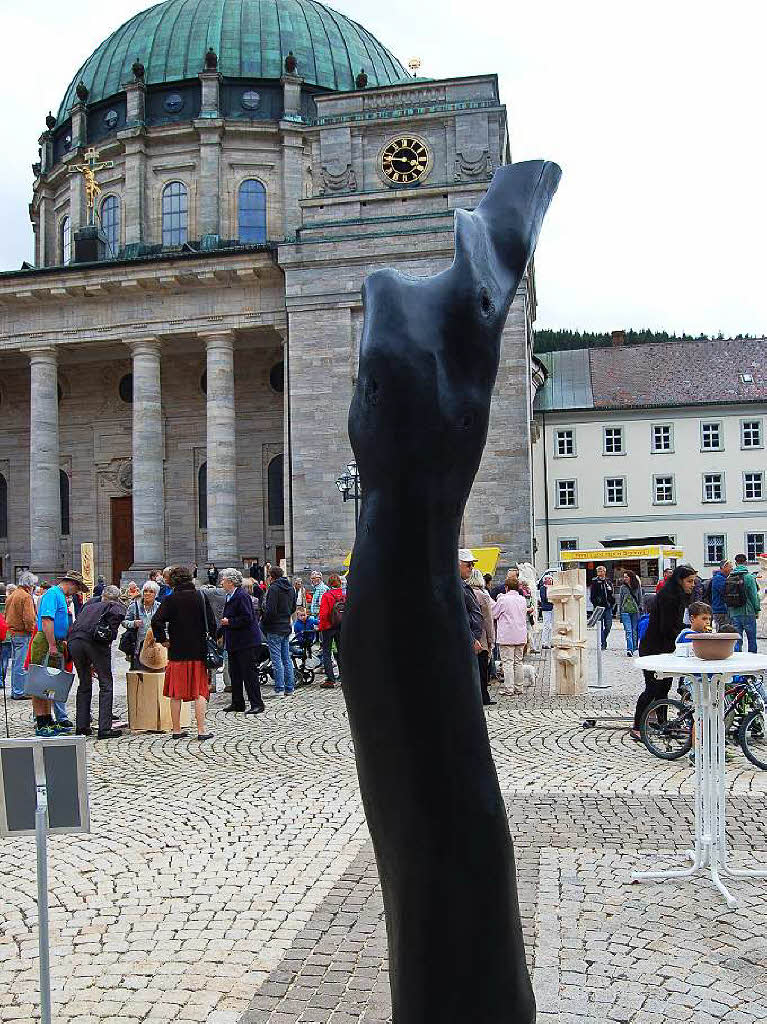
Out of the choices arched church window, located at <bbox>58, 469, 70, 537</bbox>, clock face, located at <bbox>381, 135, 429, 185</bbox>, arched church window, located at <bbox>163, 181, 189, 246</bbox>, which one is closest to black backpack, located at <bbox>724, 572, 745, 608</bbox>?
clock face, located at <bbox>381, 135, 429, 185</bbox>

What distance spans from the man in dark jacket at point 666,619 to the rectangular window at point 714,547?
4079 cm

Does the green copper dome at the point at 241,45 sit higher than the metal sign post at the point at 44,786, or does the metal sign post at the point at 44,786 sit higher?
the green copper dome at the point at 241,45

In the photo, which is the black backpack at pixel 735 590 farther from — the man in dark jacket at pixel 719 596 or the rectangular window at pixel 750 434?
the rectangular window at pixel 750 434

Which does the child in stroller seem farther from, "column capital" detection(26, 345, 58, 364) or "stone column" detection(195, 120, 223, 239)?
"stone column" detection(195, 120, 223, 239)

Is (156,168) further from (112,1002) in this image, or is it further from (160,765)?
(112,1002)

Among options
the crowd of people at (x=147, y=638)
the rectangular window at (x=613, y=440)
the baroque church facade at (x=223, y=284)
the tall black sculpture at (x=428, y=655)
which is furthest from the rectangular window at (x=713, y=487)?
the tall black sculpture at (x=428, y=655)

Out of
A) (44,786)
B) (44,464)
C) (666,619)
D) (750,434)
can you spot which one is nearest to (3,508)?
(44,464)

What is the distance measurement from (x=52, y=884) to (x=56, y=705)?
6209 mm

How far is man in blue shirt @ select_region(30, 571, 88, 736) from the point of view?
11.5 metres

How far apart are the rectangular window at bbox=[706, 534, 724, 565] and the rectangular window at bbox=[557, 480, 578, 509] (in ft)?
22.9

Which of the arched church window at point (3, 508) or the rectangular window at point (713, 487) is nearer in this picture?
the arched church window at point (3, 508)

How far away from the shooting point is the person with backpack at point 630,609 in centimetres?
2070

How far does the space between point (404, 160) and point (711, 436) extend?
23609 mm

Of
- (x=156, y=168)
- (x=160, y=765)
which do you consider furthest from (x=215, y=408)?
(x=160, y=765)
